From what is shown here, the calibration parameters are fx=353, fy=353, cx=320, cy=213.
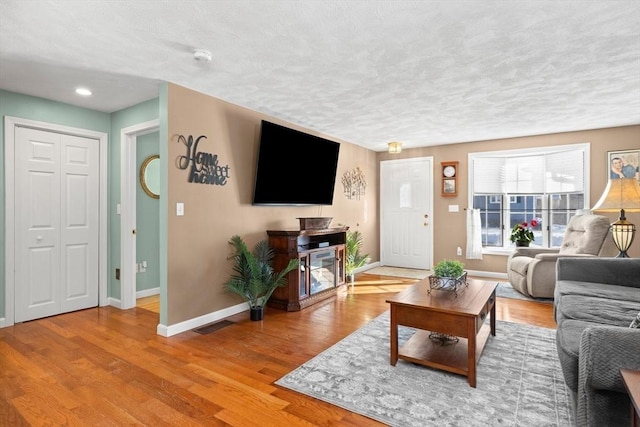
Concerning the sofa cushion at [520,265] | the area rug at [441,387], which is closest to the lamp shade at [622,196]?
the sofa cushion at [520,265]

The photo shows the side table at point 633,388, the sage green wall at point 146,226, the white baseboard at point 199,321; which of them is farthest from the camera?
the sage green wall at point 146,226

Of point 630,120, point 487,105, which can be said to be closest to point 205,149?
point 487,105

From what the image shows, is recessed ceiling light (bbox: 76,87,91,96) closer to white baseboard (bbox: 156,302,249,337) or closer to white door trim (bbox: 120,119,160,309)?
white door trim (bbox: 120,119,160,309)

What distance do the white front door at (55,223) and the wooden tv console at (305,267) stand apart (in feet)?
6.68

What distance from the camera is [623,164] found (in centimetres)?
461

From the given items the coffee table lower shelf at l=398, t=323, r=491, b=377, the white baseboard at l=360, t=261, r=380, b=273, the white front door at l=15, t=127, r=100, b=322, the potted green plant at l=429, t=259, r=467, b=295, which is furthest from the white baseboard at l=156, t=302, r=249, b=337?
the white baseboard at l=360, t=261, r=380, b=273

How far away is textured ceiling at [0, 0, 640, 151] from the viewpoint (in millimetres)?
1983

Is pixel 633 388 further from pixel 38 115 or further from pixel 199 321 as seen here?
pixel 38 115

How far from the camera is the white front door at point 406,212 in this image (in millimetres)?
6145

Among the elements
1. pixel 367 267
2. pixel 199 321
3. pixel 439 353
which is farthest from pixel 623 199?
pixel 199 321

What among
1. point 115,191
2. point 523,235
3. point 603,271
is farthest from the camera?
point 523,235

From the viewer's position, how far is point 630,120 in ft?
14.2

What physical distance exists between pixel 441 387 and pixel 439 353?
362 millimetres

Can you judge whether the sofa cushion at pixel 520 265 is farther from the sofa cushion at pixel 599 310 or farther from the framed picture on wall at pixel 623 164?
the sofa cushion at pixel 599 310
